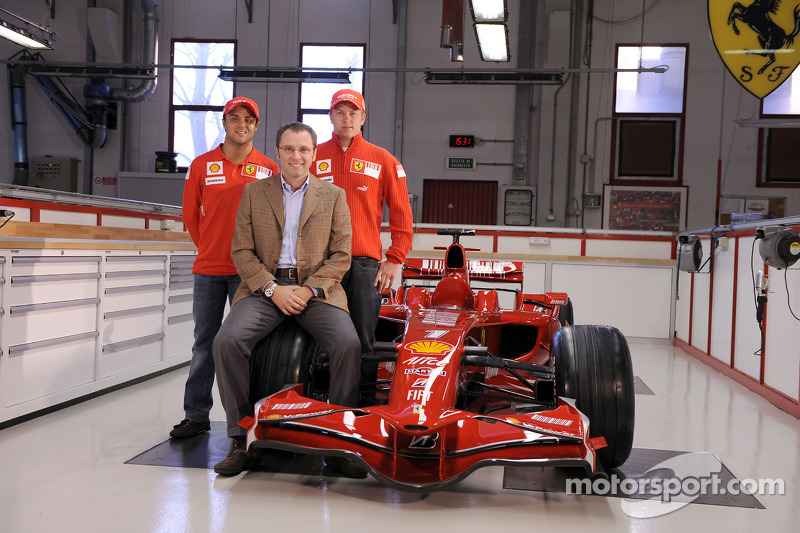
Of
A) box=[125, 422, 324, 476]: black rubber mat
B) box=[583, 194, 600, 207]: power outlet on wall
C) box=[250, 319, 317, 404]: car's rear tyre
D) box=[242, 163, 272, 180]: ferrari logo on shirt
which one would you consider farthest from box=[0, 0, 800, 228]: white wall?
box=[250, 319, 317, 404]: car's rear tyre

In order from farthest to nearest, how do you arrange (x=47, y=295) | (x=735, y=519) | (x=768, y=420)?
(x=768, y=420) < (x=47, y=295) < (x=735, y=519)

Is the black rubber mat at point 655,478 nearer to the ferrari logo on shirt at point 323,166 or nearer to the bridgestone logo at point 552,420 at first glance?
the bridgestone logo at point 552,420

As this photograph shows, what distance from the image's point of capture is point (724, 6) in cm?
529

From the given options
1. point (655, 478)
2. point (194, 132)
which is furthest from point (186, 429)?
point (194, 132)

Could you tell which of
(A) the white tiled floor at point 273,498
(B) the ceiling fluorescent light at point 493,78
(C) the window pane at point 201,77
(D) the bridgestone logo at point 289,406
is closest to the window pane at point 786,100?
(B) the ceiling fluorescent light at point 493,78

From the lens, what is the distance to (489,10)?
708cm

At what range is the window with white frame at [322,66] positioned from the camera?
40.6 feet

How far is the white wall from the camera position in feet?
38.3

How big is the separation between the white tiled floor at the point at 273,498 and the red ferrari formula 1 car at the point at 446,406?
0.20m

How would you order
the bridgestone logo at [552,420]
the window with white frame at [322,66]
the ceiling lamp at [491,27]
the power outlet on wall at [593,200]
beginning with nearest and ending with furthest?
1. the bridgestone logo at [552,420]
2. the ceiling lamp at [491,27]
3. the power outlet on wall at [593,200]
4. the window with white frame at [322,66]

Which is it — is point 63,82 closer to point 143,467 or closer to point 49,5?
point 49,5

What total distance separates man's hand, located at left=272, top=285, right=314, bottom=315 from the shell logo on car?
0.53 m

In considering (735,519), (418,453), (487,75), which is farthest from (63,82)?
(735,519)

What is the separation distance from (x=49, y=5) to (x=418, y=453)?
12991 mm
